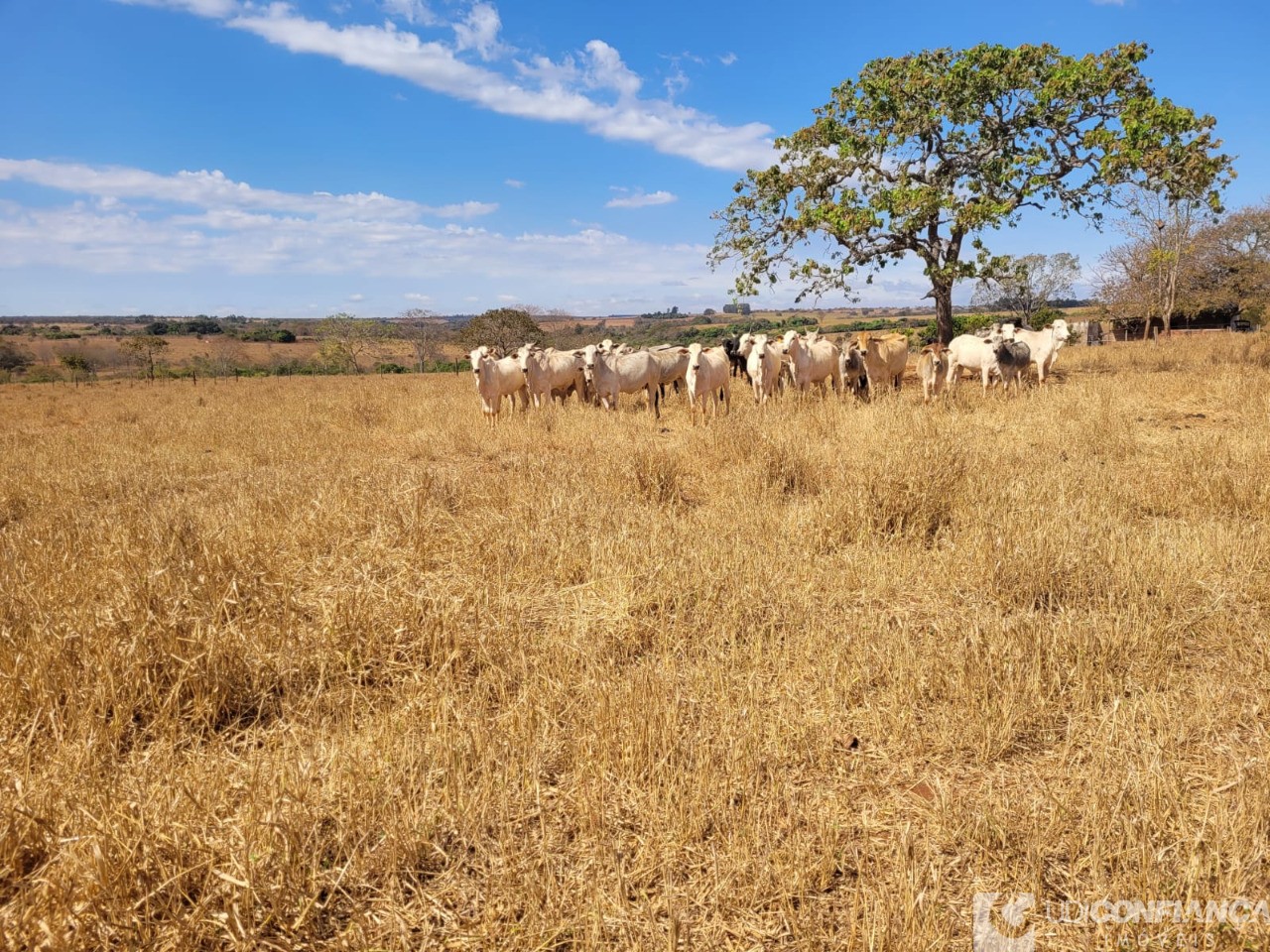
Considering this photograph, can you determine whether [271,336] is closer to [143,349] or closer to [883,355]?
[143,349]

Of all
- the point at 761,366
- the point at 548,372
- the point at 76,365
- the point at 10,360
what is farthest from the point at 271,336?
the point at 761,366

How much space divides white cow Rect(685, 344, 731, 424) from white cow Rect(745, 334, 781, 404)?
686 mm

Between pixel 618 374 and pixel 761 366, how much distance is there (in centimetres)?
352

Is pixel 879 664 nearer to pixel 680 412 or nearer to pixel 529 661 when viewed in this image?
pixel 529 661

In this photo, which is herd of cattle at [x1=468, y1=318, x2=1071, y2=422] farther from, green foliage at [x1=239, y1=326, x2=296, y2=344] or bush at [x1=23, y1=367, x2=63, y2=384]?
green foliage at [x1=239, y1=326, x2=296, y2=344]

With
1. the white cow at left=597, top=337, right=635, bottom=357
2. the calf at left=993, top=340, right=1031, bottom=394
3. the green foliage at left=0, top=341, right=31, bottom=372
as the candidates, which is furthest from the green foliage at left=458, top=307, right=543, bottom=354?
the green foliage at left=0, top=341, right=31, bottom=372

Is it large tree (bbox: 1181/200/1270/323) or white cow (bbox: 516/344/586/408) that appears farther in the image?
large tree (bbox: 1181/200/1270/323)

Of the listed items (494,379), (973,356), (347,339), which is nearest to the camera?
(494,379)

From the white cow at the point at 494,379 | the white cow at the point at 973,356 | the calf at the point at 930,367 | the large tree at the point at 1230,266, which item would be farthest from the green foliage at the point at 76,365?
the large tree at the point at 1230,266

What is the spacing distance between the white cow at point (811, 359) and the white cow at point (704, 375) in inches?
65.6

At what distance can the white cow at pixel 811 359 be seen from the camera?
642 inches

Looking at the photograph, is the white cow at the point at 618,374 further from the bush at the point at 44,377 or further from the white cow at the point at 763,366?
the bush at the point at 44,377

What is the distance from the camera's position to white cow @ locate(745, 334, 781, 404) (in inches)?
604

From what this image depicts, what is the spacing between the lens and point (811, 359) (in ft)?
55.2
